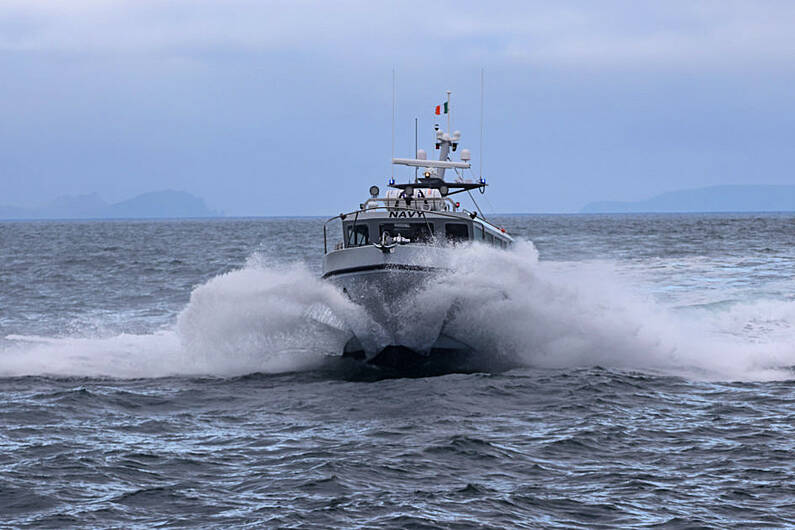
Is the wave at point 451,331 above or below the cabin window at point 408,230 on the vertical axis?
below

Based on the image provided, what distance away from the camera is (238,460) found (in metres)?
13.2

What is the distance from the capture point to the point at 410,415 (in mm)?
16078

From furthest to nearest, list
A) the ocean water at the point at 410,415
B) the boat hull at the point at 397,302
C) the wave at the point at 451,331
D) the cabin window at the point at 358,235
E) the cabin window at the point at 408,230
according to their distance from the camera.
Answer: the cabin window at the point at 358,235 < the cabin window at the point at 408,230 < the wave at the point at 451,331 < the boat hull at the point at 397,302 < the ocean water at the point at 410,415

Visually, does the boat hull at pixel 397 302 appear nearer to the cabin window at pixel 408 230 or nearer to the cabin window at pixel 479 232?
the cabin window at pixel 408 230

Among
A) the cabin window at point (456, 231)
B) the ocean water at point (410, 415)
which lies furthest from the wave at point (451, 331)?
the cabin window at point (456, 231)

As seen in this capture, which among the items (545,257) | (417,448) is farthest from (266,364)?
(545,257)

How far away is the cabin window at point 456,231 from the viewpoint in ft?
69.8

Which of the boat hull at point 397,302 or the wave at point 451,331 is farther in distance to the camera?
the wave at point 451,331

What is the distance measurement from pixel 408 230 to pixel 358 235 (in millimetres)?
1186

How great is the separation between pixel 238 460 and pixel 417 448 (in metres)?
2.47

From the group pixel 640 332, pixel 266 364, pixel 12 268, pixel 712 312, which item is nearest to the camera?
pixel 266 364

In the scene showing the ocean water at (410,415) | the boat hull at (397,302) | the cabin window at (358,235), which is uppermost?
the cabin window at (358,235)

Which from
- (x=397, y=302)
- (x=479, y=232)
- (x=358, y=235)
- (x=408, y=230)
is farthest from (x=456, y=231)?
(x=397, y=302)

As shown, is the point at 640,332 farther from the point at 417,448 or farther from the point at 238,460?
the point at 238,460
